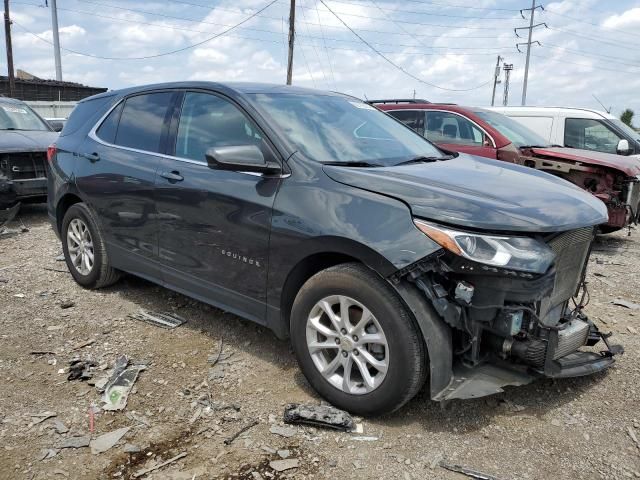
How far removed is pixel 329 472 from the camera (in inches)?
103

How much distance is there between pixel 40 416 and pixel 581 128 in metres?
9.12

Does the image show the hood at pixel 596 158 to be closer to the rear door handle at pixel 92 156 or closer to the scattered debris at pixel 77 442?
the rear door handle at pixel 92 156

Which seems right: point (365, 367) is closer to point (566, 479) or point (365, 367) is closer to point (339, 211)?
point (339, 211)

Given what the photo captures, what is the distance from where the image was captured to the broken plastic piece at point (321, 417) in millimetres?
2926

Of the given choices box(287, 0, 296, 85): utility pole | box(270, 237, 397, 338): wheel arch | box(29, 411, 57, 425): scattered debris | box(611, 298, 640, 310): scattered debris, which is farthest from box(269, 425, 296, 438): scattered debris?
box(287, 0, 296, 85): utility pole

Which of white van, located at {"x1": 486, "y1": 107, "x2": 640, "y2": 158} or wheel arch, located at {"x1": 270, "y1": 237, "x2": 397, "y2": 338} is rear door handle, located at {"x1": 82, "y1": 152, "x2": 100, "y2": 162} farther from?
white van, located at {"x1": 486, "y1": 107, "x2": 640, "y2": 158}

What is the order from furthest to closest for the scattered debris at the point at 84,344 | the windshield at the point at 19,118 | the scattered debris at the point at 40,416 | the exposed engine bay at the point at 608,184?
the windshield at the point at 19,118 → the exposed engine bay at the point at 608,184 → the scattered debris at the point at 84,344 → the scattered debris at the point at 40,416

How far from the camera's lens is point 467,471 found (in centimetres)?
261

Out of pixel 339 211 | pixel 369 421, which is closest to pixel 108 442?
pixel 369 421

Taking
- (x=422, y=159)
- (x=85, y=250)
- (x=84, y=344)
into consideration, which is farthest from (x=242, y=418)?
(x=85, y=250)

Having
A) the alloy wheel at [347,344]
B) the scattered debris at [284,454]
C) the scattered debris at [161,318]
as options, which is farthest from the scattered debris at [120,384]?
the alloy wheel at [347,344]

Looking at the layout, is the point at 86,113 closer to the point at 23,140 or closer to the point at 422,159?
the point at 422,159

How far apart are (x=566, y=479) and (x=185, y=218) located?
8.96ft

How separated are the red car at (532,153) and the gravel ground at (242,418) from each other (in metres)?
3.15
